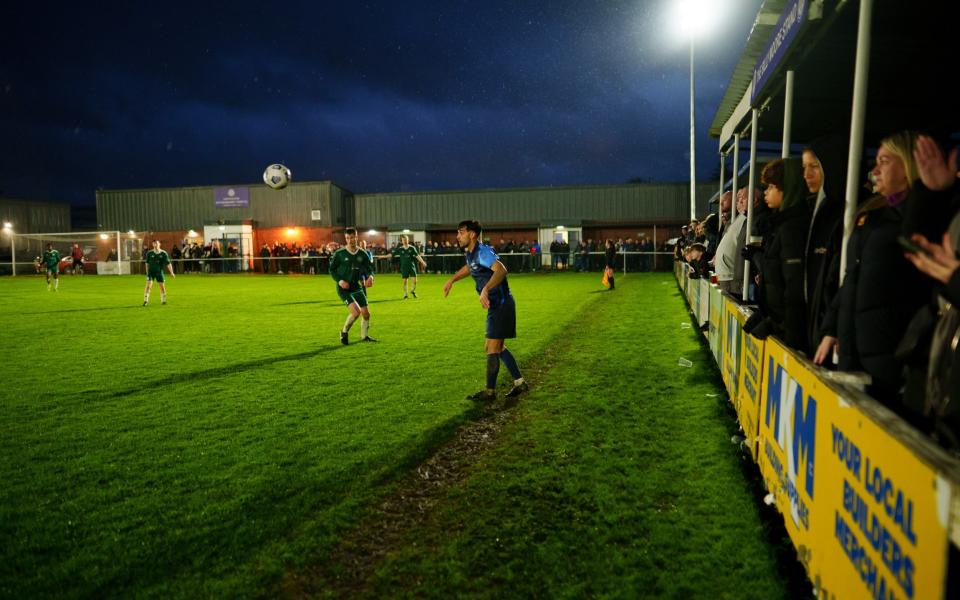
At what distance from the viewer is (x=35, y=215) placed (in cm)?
5050

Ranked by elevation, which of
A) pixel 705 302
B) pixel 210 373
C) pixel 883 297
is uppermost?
pixel 883 297

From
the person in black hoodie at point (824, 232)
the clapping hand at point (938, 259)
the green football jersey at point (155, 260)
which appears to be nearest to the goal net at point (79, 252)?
the green football jersey at point (155, 260)

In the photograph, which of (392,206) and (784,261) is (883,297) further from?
(392,206)

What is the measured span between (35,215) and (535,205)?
43.9 meters

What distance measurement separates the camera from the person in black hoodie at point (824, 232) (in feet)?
10.6

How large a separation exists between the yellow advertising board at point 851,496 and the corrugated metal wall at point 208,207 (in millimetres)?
Result: 43571

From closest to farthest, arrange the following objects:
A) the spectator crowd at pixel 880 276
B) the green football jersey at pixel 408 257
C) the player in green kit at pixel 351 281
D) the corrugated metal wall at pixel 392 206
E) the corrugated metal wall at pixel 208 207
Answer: the spectator crowd at pixel 880 276, the player in green kit at pixel 351 281, the green football jersey at pixel 408 257, the corrugated metal wall at pixel 392 206, the corrugated metal wall at pixel 208 207

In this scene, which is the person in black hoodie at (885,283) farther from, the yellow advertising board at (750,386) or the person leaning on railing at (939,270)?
the yellow advertising board at (750,386)

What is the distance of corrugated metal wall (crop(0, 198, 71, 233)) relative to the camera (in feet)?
157

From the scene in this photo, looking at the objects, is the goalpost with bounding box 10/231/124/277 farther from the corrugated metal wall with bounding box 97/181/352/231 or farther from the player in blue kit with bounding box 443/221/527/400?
the player in blue kit with bounding box 443/221/527/400

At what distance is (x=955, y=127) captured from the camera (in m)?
6.69

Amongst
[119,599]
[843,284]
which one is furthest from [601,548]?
[119,599]

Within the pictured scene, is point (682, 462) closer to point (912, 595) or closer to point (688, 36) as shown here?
point (912, 595)

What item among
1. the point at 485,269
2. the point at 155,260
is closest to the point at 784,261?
the point at 485,269
